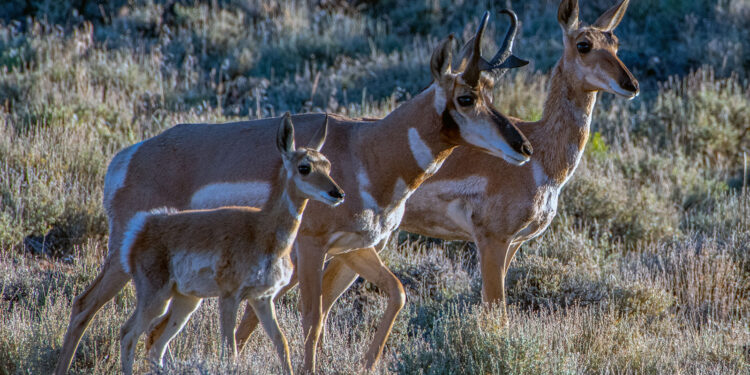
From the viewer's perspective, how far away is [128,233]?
19.0 ft

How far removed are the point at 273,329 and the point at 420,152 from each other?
5.15ft

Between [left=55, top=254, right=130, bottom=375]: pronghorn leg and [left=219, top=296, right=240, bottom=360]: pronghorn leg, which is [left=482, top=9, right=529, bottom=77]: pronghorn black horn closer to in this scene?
[left=219, top=296, right=240, bottom=360]: pronghorn leg

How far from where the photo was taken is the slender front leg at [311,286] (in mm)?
6453

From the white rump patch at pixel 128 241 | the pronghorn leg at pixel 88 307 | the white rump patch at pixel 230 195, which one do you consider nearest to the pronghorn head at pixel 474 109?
the white rump patch at pixel 230 195

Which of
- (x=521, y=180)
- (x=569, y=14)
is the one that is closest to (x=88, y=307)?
(x=521, y=180)

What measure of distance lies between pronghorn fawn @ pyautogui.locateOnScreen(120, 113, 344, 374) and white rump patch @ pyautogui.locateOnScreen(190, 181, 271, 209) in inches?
35.3

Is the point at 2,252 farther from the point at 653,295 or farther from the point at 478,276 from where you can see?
the point at 653,295

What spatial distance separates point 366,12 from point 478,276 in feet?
36.4

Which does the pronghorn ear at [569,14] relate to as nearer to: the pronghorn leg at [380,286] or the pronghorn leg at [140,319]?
the pronghorn leg at [380,286]

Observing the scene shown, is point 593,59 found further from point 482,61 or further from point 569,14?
point 482,61

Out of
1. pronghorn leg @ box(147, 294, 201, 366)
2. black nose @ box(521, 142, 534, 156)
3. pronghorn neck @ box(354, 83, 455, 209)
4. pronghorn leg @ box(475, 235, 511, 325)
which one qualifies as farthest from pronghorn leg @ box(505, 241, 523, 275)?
pronghorn leg @ box(147, 294, 201, 366)

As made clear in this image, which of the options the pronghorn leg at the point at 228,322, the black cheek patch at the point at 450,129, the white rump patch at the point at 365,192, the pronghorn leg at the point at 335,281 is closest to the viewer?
the pronghorn leg at the point at 228,322

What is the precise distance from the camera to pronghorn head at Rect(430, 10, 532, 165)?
19.9 feet

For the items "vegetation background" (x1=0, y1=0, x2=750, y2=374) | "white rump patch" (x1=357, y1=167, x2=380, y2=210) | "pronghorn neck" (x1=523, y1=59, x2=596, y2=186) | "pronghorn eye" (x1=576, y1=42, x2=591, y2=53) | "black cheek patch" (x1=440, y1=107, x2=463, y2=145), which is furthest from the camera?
"pronghorn eye" (x1=576, y1=42, x2=591, y2=53)
